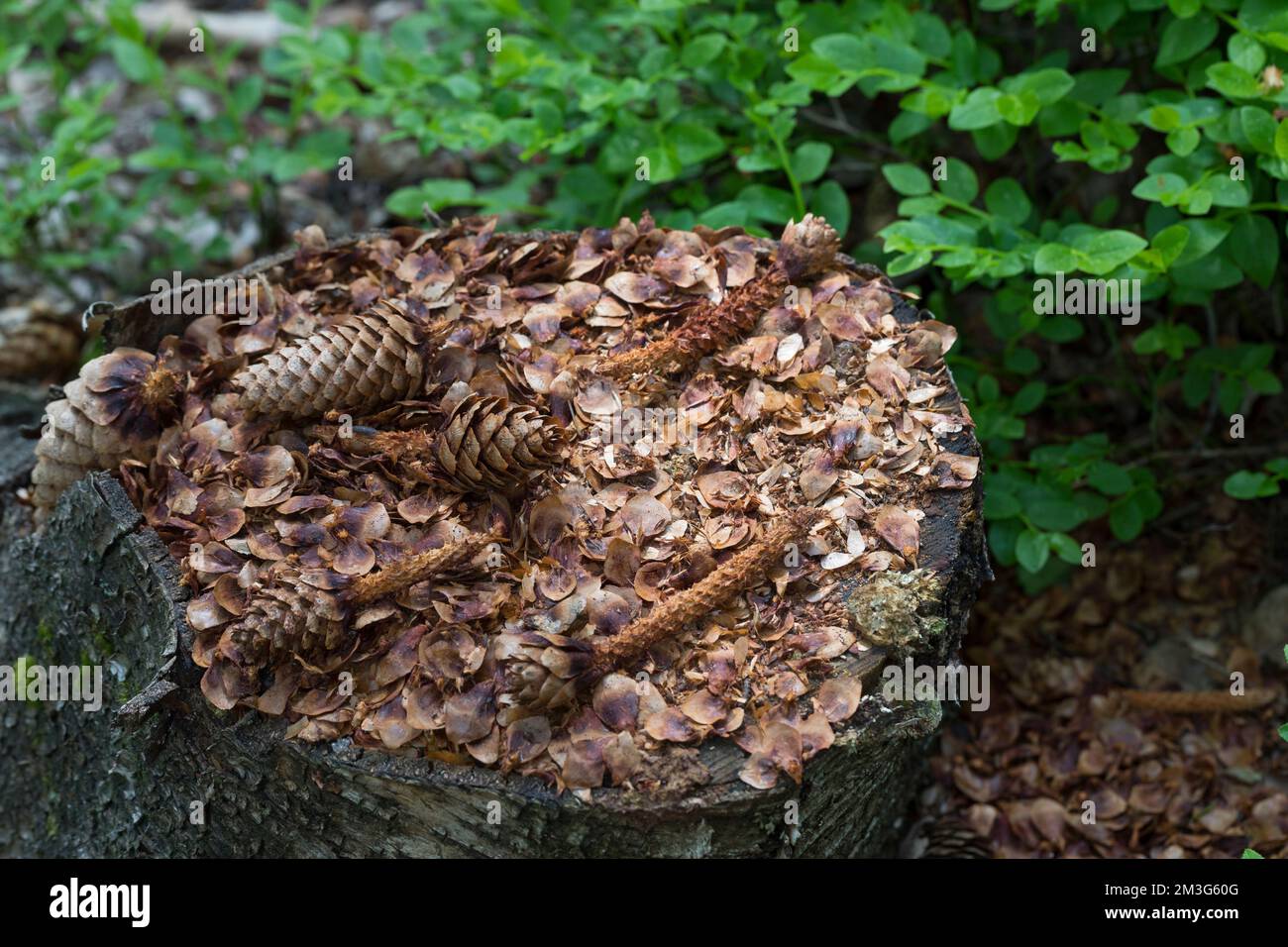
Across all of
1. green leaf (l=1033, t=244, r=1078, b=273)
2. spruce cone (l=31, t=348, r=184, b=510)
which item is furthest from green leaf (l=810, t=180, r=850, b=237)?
spruce cone (l=31, t=348, r=184, b=510)

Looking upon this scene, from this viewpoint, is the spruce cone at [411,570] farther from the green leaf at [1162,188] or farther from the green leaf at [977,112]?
the green leaf at [1162,188]

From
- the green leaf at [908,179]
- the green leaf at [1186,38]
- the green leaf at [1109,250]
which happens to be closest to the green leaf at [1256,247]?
the green leaf at [1109,250]

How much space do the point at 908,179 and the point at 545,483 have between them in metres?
1.15

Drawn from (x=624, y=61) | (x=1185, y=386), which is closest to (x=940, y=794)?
(x=1185, y=386)

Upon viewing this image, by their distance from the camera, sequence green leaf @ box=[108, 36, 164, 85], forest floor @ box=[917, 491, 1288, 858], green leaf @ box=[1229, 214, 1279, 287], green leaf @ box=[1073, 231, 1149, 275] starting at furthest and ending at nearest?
green leaf @ box=[108, 36, 164, 85]
forest floor @ box=[917, 491, 1288, 858]
green leaf @ box=[1229, 214, 1279, 287]
green leaf @ box=[1073, 231, 1149, 275]

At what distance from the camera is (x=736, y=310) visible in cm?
211

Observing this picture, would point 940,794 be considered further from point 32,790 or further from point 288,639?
point 32,790

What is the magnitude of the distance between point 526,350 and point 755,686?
2.46ft

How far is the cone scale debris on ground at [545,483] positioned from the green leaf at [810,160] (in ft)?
1.58

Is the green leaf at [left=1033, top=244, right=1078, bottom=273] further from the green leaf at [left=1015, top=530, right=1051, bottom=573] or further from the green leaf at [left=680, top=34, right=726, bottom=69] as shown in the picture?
the green leaf at [left=680, top=34, right=726, bottom=69]

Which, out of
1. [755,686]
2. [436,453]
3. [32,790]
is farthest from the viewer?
[32,790]

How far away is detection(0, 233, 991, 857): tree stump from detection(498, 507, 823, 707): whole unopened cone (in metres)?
0.13

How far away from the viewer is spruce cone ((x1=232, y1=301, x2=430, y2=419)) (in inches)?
79.0
